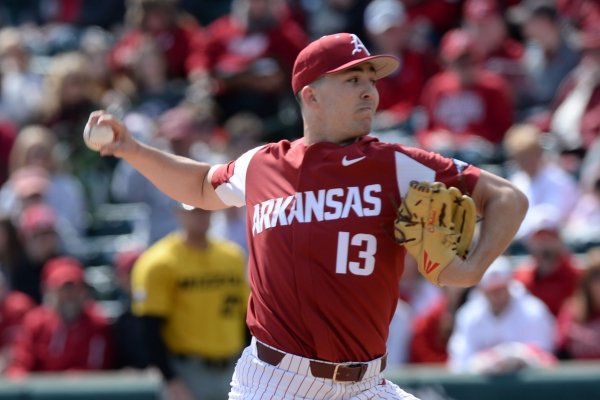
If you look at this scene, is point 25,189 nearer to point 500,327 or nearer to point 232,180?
point 500,327

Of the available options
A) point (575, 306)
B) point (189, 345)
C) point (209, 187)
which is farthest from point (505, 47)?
point (209, 187)

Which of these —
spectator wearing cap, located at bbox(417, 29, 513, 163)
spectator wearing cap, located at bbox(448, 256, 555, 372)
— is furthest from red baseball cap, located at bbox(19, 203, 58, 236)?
spectator wearing cap, located at bbox(448, 256, 555, 372)

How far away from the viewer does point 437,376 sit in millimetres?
7395

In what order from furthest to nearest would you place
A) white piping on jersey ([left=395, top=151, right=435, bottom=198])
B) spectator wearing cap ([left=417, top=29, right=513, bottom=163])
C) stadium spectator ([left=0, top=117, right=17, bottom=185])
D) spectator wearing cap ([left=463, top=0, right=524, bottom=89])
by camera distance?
stadium spectator ([left=0, top=117, right=17, bottom=185]), spectator wearing cap ([left=463, top=0, right=524, bottom=89]), spectator wearing cap ([left=417, top=29, right=513, bottom=163]), white piping on jersey ([left=395, top=151, right=435, bottom=198])

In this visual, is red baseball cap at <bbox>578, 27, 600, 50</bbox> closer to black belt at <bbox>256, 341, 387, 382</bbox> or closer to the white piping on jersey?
the white piping on jersey

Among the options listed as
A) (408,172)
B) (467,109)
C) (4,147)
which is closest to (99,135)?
(408,172)

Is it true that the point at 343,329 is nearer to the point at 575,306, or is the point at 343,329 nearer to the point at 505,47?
the point at 575,306

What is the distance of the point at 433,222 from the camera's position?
4.16 meters

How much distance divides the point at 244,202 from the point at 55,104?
6.57 m

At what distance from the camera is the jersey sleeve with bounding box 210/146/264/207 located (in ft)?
15.2

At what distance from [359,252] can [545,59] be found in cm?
583

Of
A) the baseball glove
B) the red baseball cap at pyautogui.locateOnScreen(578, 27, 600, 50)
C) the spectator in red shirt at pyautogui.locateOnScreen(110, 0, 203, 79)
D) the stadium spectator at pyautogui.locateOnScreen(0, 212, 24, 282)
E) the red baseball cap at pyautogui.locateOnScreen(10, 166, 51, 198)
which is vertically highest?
the spectator in red shirt at pyautogui.locateOnScreen(110, 0, 203, 79)

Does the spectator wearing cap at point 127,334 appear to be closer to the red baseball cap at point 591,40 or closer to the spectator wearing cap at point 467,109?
the spectator wearing cap at point 467,109

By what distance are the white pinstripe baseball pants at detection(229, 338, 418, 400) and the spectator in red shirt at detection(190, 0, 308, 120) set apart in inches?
241
